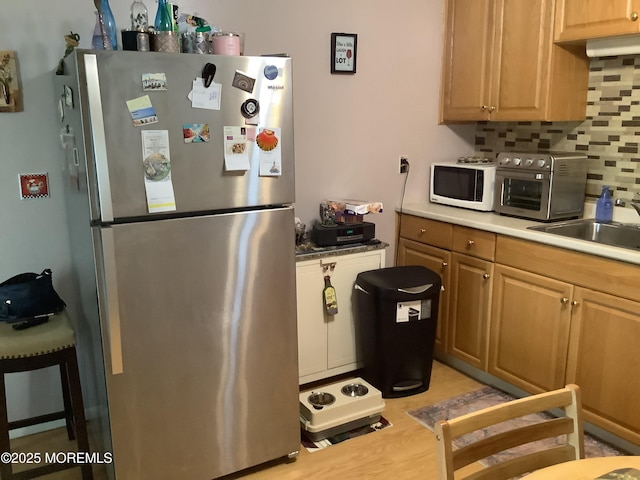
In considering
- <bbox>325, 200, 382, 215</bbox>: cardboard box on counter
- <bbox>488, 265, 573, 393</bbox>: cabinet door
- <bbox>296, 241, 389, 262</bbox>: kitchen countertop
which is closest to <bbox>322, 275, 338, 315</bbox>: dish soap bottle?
<bbox>296, 241, 389, 262</bbox>: kitchen countertop

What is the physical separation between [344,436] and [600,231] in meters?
1.66

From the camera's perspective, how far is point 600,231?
2.90 metres

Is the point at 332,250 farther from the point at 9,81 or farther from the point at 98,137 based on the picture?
the point at 9,81

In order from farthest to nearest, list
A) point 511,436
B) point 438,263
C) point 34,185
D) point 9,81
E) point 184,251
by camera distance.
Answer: point 438,263, point 34,185, point 9,81, point 184,251, point 511,436

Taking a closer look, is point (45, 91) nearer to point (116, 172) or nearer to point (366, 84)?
point (116, 172)

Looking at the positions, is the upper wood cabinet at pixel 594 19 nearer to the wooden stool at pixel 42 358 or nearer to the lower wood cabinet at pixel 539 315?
the lower wood cabinet at pixel 539 315

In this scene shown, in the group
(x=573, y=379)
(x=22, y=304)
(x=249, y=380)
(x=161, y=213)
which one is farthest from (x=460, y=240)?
(x=22, y=304)

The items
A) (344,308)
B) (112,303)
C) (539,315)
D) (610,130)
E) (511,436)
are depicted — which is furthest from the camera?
(344,308)

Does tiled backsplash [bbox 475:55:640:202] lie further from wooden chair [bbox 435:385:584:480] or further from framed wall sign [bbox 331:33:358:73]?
wooden chair [bbox 435:385:584:480]

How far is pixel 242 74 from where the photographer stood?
78.6 inches

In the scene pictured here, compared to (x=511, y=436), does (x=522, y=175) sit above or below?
above

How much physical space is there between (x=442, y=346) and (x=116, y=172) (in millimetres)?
2188

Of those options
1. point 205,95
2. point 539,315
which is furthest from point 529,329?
point 205,95

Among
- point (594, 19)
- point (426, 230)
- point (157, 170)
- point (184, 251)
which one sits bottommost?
point (426, 230)
